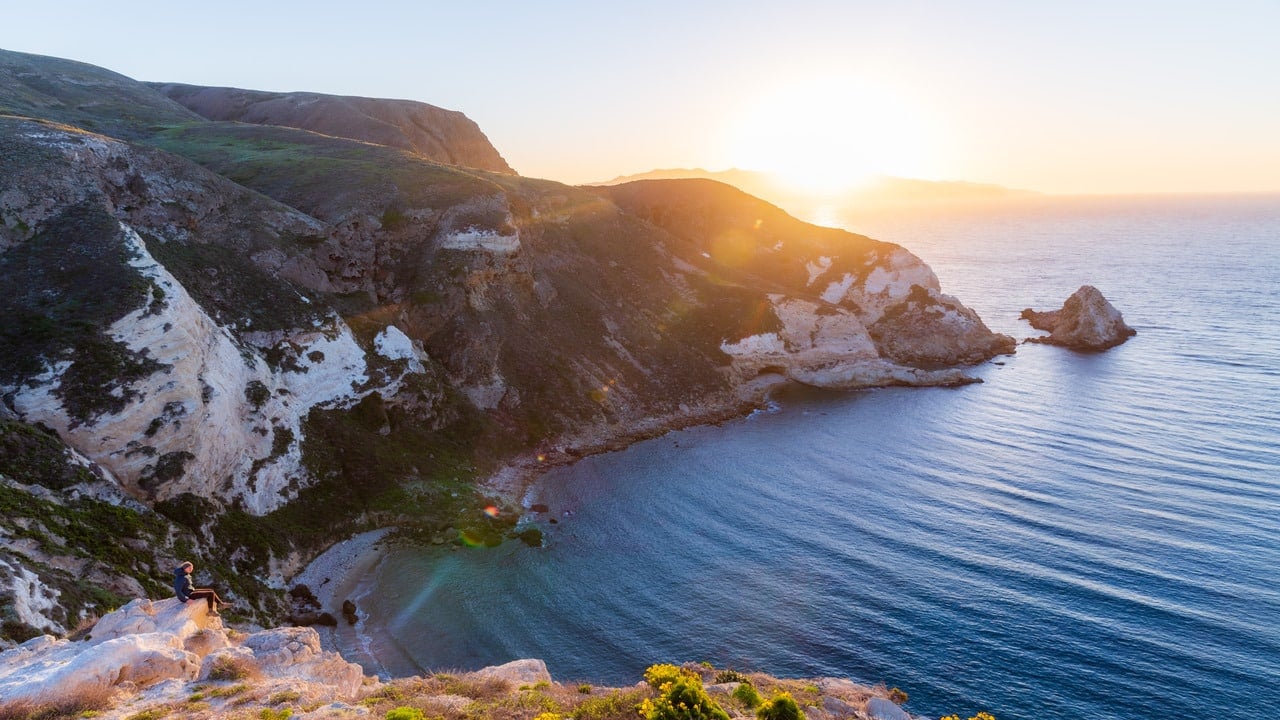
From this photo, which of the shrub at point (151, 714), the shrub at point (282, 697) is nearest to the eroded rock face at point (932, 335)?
the shrub at point (282, 697)

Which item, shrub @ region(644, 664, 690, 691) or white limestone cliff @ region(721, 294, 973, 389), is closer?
shrub @ region(644, 664, 690, 691)

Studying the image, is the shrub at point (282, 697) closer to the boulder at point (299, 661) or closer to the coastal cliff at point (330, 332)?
the boulder at point (299, 661)

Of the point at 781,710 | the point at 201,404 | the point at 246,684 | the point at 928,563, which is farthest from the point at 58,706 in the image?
the point at 928,563

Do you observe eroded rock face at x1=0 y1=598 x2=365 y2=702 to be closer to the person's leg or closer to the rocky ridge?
the person's leg

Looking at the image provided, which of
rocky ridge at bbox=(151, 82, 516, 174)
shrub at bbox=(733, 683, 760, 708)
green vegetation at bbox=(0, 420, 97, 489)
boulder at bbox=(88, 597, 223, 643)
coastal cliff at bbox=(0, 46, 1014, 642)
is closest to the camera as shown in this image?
boulder at bbox=(88, 597, 223, 643)

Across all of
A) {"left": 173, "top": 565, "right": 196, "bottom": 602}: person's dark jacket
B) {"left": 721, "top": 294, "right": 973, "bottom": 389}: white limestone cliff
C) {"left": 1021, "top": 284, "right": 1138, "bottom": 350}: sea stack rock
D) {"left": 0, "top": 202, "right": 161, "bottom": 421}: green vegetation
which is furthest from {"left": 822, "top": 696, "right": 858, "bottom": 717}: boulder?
{"left": 1021, "top": 284, "right": 1138, "bottom": 350}: sea stack rock

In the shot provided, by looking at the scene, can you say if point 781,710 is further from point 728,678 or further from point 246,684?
point 246,684

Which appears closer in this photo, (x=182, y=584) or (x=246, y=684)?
(x=246, y=684)
